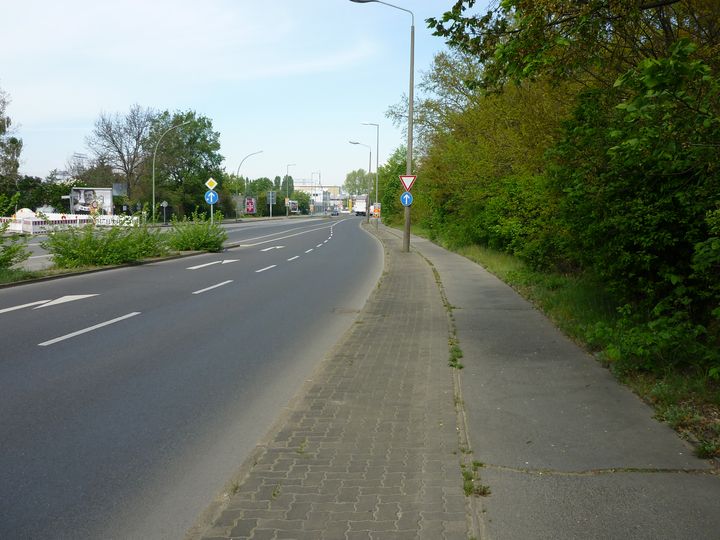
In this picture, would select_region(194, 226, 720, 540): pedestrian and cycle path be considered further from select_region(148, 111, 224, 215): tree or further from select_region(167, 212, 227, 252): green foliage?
select_region(148, 111, 224, 215): tree

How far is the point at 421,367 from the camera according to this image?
700 cm

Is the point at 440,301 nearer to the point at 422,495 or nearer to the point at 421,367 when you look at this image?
the point at 421,367

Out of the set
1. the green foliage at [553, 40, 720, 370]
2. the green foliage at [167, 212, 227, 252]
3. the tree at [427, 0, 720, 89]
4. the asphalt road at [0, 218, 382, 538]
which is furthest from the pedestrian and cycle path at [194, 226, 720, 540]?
the green foliage at [167, 212, 227, 252]

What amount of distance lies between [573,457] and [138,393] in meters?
4.00

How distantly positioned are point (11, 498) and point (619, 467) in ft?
Answer: 12.5

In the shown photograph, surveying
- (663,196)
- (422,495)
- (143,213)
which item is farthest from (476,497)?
(143,213)

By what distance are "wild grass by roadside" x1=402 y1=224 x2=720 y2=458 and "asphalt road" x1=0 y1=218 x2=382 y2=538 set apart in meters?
3.28

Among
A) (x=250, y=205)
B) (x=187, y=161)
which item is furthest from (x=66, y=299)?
(x=250, y=205)

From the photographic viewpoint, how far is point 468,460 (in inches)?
167

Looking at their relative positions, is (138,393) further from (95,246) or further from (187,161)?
(187,161)

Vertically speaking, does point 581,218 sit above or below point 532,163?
below

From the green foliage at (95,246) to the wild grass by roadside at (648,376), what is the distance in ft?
41.9

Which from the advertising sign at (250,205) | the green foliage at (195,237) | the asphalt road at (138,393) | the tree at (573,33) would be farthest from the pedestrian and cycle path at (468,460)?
the advertising sign at (250,205)

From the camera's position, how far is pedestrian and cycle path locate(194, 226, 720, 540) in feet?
11.1
